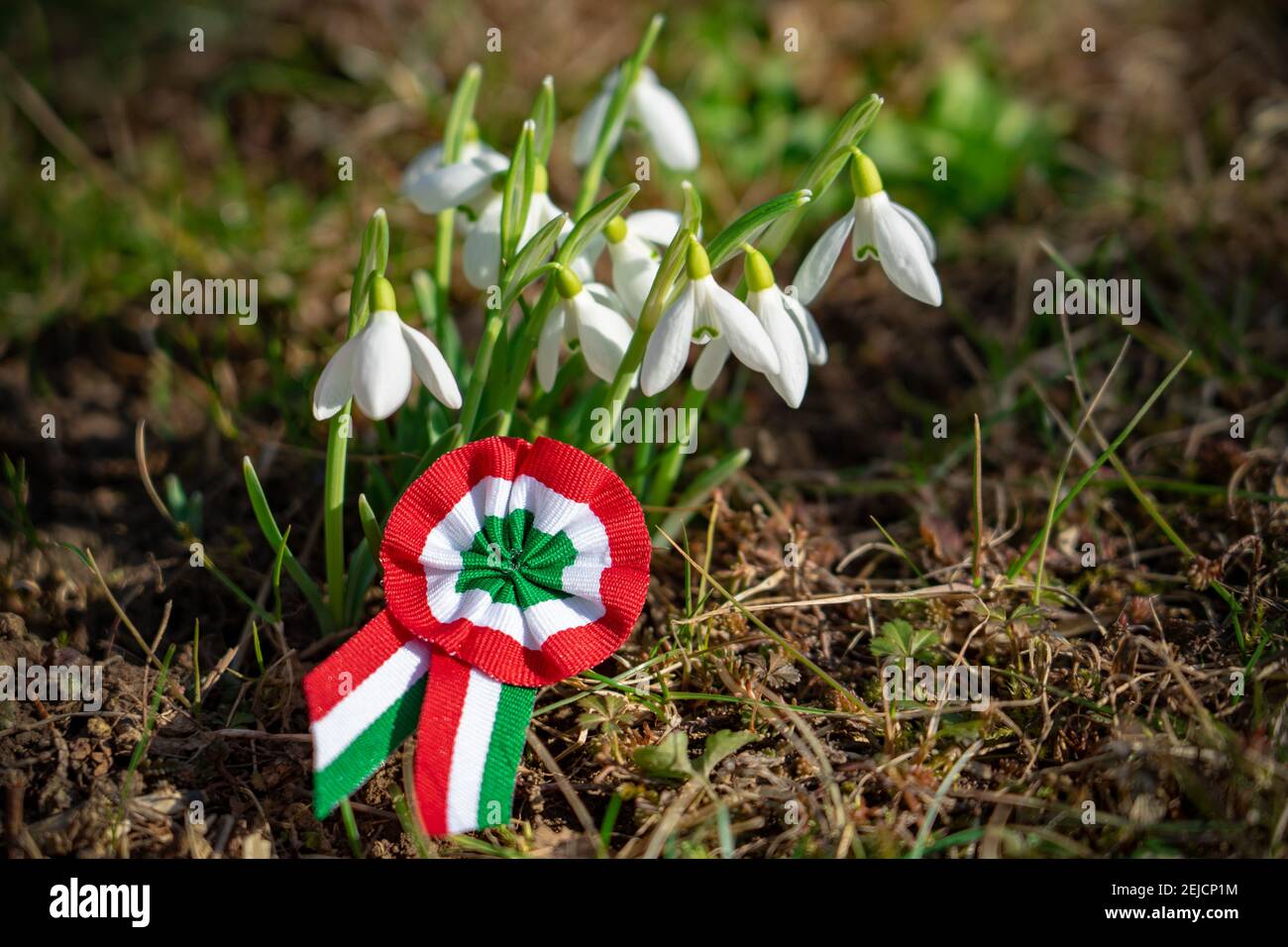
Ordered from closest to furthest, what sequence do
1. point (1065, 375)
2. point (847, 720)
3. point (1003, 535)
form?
1. point (847, 720)
2. point (1003, 535)
3. point (1065, 375)

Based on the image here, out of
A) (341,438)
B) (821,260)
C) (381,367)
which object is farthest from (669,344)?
(341,438)

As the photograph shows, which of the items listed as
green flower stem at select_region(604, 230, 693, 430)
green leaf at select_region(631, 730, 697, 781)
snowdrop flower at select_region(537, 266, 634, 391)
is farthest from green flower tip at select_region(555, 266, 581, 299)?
green leaf at select_region(631, 730, 697, 781)

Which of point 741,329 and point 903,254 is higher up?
point 903,254

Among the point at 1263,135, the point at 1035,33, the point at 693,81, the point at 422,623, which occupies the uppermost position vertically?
the point at 1035,33

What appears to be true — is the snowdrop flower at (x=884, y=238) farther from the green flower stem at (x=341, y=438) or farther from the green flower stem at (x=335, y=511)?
the green flower stem at (x=335, y=511)

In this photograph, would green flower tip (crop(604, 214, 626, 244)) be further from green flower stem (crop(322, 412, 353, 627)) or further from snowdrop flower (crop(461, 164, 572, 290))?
green flower stem (crop(322, 412, 353, 627))

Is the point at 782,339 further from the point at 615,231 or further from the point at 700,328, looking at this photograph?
the point at 615,231

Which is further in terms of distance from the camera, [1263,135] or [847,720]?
[1263,135]
